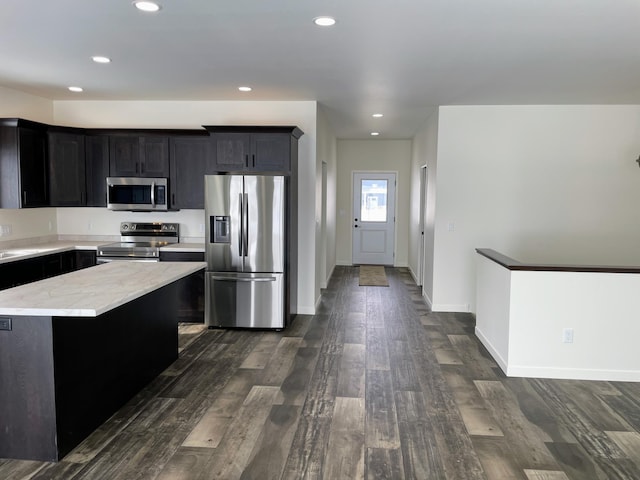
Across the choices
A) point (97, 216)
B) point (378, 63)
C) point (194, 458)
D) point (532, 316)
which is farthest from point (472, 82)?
point (97, 216)

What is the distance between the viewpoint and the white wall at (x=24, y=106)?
5334mm

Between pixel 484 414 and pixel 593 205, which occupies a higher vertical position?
pixel 593 205

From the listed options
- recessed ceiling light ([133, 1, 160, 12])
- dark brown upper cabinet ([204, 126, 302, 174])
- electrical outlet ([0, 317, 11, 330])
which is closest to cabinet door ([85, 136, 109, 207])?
dark brown upper cabinet ([204, 126, 302, 174])

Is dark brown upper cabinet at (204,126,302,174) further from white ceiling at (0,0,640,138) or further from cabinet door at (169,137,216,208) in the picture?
white ceiling at (0,0,640,138)

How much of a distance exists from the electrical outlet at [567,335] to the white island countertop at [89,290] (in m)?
3.15

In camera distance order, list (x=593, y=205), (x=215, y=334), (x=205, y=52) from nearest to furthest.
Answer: (x=205, y=52)
(x=215, y=334)
(x=593, y=205)

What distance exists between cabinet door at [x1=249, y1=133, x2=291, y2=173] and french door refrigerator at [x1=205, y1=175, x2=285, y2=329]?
241 millimetres

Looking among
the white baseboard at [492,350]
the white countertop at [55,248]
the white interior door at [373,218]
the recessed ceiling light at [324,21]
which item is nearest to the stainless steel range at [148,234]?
the white countertop at [55,248]

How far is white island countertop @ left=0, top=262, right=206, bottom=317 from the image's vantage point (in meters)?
2.59

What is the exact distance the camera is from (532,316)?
409 cm

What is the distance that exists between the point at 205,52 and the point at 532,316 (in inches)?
136

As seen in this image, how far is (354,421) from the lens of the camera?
329 centimetres

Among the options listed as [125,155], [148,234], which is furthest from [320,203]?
[125,155]

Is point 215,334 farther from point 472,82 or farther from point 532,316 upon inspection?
point 472,82
